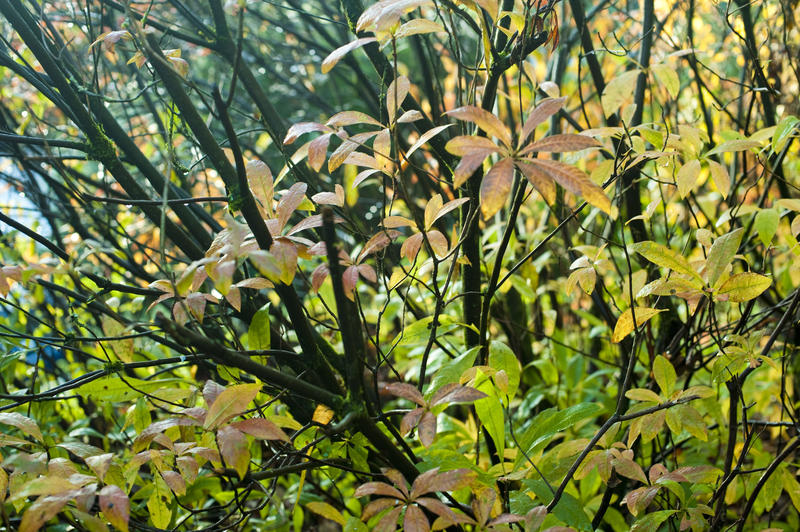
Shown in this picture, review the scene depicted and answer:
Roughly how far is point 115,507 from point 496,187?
0.62 meters

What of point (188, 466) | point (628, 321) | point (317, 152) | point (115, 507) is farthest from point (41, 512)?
point (628, 321)

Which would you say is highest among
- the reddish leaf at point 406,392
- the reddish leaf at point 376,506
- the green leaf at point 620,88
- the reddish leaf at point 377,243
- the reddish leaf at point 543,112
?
the green leaf at point 620,88

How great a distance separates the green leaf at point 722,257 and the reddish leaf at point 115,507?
0.96m

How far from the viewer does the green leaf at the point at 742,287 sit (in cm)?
107

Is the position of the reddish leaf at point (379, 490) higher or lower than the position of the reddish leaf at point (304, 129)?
lower

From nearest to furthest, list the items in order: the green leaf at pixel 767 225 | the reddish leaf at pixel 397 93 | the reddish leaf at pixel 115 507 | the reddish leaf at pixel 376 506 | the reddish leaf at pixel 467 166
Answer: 1. the reddish leaf at pixel 467 166
2. the reddish leaf at pixel 115 507
3. the reddish leaf at pixel 376 506
4. the reddish leaf at pixel 397 93
5. the green leaf at pixel 767 225

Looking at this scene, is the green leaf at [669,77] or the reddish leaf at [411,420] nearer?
the reddish leaf at [411,420]

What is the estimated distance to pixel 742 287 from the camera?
108cm

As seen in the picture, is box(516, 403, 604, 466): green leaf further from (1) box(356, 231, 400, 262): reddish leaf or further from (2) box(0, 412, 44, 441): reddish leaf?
(2) box(0, 412, 44, 441): reddish leaf

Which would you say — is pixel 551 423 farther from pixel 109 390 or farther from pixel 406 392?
pixel 109 390

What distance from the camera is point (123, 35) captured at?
3.52 ft

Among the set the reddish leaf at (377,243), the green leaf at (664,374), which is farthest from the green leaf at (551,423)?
the reddish leaf at (377,243)

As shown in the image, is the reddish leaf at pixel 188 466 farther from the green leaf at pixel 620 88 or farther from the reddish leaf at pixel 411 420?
the green leaf at pixel 620 88

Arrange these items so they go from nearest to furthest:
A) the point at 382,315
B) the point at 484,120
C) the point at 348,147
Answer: the point at 484,120 → the point at 348,147 → the point at 382,315
